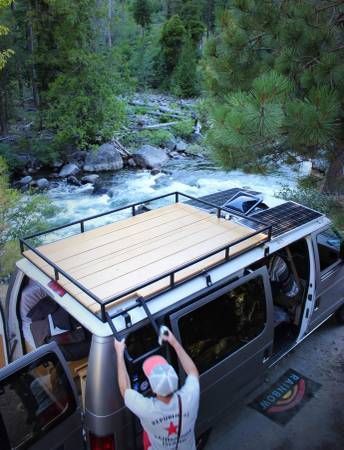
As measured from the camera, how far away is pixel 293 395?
430cm

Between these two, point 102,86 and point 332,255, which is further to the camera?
Answer: point 102,86

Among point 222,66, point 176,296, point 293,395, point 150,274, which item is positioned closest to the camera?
point 176,296

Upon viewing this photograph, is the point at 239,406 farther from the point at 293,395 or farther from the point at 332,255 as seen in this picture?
the point at 332,255

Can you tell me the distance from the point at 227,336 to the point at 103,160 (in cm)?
1443

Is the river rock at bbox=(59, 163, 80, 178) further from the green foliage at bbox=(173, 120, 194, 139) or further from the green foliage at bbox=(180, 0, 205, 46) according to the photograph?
the green foliage at bbox=(180, 0, 205, 46)

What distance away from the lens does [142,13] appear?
33844 millimetres

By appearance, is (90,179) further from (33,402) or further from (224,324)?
(33,402)

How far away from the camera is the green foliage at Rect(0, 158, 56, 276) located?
6.43 metres

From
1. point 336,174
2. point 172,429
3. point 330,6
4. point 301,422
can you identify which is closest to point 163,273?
point 172,429

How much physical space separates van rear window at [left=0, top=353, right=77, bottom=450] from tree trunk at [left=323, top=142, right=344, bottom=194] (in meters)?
3.87

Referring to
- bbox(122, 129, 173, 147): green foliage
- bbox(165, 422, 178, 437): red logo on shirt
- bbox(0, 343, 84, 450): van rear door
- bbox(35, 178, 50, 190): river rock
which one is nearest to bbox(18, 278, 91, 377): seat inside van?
bbox(0, 343, 84, 450): van rear door

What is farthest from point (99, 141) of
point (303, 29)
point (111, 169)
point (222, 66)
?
point (303, 29)

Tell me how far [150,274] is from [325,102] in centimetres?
228

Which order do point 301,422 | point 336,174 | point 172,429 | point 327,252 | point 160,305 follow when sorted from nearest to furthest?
point 172,429 → point 160,305 → point 301,422 → point 327,252 → point 336,174
